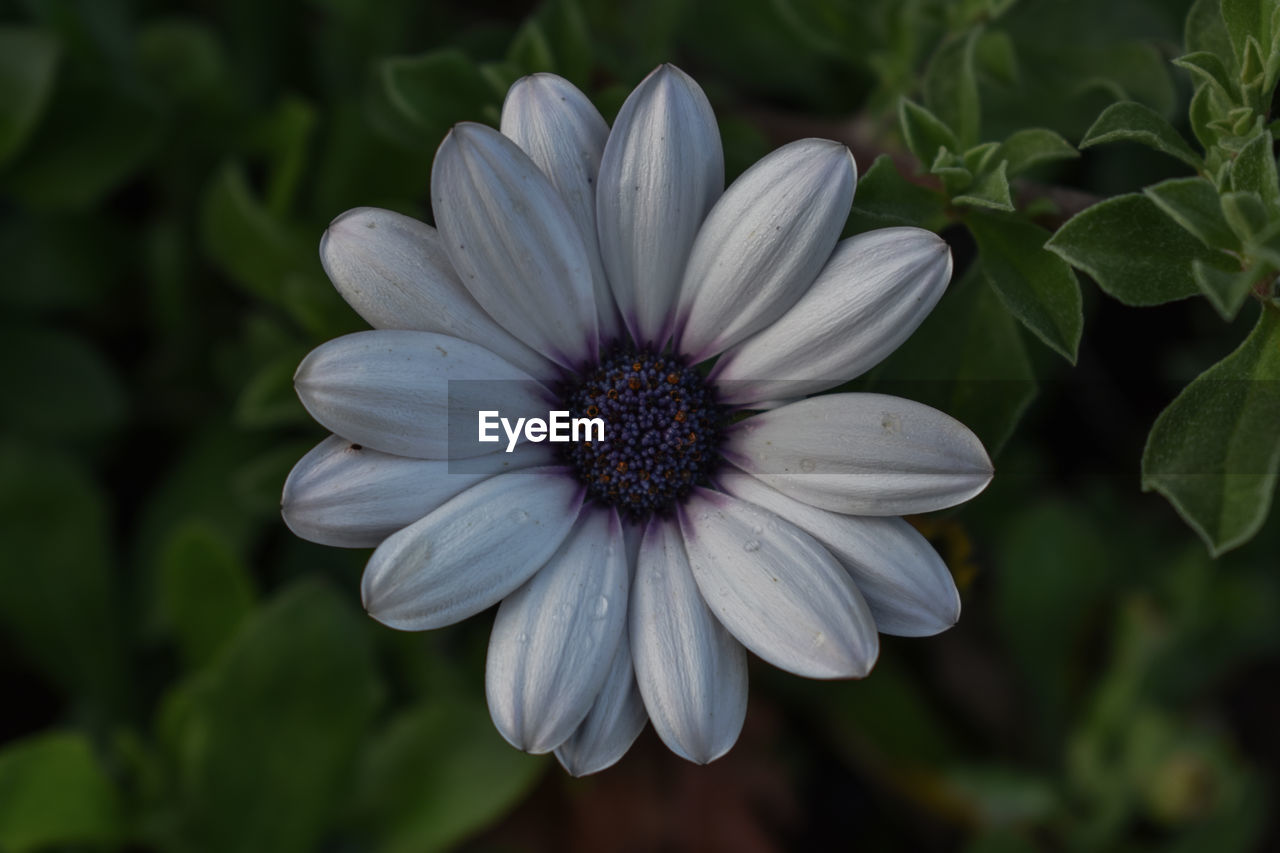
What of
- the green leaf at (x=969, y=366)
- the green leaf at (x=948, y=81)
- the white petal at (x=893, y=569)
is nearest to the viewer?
the white petal at (x=893, y=569)

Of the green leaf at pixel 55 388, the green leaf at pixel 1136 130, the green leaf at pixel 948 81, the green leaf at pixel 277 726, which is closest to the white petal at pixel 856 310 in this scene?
the green leaf at pixel 1136 130

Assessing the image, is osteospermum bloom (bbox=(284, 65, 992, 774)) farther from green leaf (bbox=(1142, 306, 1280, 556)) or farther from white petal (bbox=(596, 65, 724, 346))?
green leaf (bbox=(1142, 306, 1280, 556))

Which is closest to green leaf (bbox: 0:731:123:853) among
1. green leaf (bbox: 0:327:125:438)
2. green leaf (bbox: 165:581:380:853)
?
green leaf (bbox: 165:581:380:853)

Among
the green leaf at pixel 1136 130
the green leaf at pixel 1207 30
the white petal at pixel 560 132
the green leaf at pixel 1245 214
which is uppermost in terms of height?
the white petal at pixel 560 132

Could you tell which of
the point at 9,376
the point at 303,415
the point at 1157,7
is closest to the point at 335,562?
the point at 303,415

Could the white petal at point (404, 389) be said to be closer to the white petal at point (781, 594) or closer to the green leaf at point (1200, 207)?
the white petal at point (781, 594)

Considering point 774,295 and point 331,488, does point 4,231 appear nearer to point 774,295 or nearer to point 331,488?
point 331,488

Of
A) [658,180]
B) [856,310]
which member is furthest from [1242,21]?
[658,180]

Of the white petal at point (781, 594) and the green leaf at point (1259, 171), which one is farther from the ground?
the green leaf at point (1259, 171)

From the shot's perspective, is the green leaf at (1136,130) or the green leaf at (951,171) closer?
the green leaf at (1136,130)

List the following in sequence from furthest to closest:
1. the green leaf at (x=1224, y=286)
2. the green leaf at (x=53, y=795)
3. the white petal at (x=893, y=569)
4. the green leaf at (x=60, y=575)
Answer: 1. the green leaf at (x=60, y=575)
2. the green leaf at (x=53, y=795)
3. the white petal at (x=893, y=569)
4. the green leaf at (x=1224, y=286)
